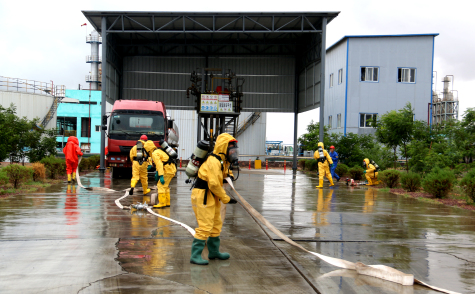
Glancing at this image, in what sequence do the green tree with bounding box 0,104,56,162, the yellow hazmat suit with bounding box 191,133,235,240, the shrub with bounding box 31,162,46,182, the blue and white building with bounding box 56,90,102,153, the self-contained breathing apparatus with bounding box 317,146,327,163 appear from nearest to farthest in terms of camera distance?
the yellow hazmat suit with bounding box 191,133,235,240, the shrub with bounding box 31,162,46,182, the self-contained breathing apparatus with bounding box 317,146,327,163, the green tree with bounding box 0,104,56,162, the blue and white building with bounding box 56,90,102,153

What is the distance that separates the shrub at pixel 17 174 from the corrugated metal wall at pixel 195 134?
27780 mm

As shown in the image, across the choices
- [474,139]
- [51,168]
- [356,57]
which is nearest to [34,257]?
[51,168]

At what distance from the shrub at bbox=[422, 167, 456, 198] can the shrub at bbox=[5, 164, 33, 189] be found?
517 inches

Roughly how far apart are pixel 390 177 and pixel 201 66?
21628mm

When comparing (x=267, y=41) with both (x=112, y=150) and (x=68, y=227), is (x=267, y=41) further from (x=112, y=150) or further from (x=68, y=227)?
(x=68, y=227)

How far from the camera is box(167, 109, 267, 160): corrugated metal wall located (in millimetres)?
42500

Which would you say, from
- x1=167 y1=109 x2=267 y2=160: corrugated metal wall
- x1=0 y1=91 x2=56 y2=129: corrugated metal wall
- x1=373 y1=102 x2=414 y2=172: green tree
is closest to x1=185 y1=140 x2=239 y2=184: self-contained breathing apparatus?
x1=373 y1=102 x2=414 y2=172: green tree

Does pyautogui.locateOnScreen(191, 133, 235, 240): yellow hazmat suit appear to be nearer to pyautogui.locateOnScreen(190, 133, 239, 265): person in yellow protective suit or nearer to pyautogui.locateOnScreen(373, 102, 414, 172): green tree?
pyautogui.locateOnScreen(190, 133, 239, 265): person in yellow protective suit

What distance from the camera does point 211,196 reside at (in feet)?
18.4

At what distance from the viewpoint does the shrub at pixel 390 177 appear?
1742cm

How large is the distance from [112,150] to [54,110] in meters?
36.6

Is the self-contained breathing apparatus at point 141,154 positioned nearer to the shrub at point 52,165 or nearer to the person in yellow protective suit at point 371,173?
the shrub at point 52,165

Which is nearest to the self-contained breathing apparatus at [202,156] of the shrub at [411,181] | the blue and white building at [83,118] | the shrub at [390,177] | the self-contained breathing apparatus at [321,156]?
the self-contained breathing apparatus at [321,156]

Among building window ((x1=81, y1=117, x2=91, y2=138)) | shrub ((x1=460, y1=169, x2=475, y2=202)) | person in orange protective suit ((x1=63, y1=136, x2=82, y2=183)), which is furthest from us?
building window ((x1=81, y1=117, x2=91, y2=138))
